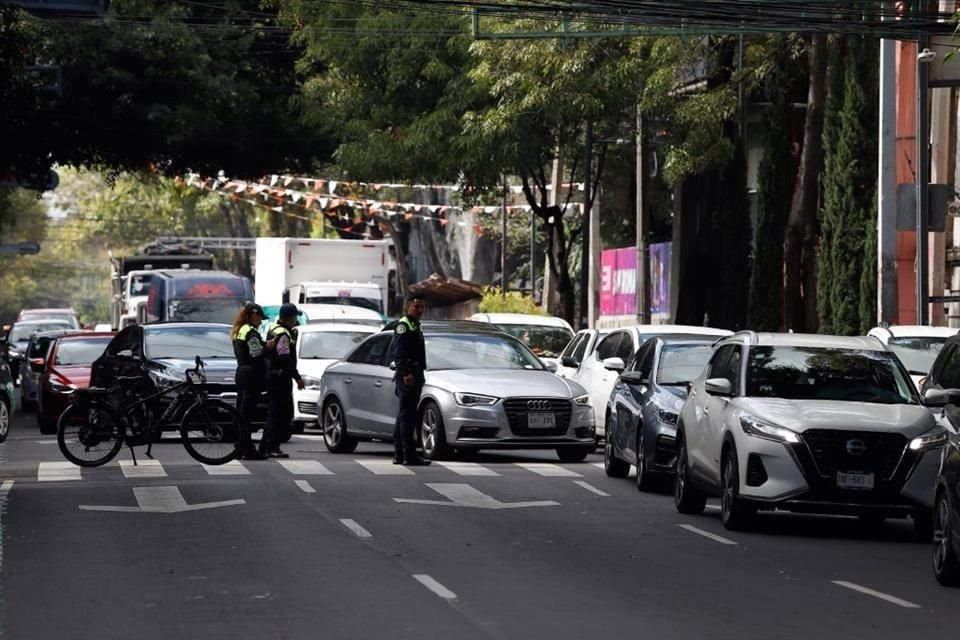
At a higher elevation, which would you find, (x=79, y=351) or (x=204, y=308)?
(x=204, y=308)

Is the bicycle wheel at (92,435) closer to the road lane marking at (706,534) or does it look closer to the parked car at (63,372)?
the road lane marking at (706,534)

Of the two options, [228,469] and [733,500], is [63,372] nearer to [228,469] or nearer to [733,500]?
[228,469]

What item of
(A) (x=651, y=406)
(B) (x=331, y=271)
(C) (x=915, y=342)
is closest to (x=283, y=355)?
(A) (x=651, y=406)

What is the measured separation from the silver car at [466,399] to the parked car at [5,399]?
5.43 metres

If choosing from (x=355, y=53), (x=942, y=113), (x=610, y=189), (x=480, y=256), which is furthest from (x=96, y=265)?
(x=942, y=113)

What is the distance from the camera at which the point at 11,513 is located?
57.6 ft

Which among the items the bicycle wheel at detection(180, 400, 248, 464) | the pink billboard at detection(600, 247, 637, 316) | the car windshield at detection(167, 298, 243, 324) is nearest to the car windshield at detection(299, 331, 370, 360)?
the bicycle wheel at detection(180, 400, 248, 464)

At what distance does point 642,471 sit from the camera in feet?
68.5

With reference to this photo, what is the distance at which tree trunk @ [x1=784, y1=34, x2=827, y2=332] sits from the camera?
3806 cm

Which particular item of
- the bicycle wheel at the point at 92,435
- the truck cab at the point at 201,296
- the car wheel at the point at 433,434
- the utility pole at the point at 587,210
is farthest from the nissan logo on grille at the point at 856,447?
the truck cab at the point at 201,296

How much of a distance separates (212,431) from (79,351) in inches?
512

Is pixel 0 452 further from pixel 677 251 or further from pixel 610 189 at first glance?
pixel 610 189

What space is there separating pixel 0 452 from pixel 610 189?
1311 inches

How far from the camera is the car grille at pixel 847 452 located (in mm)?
16250
